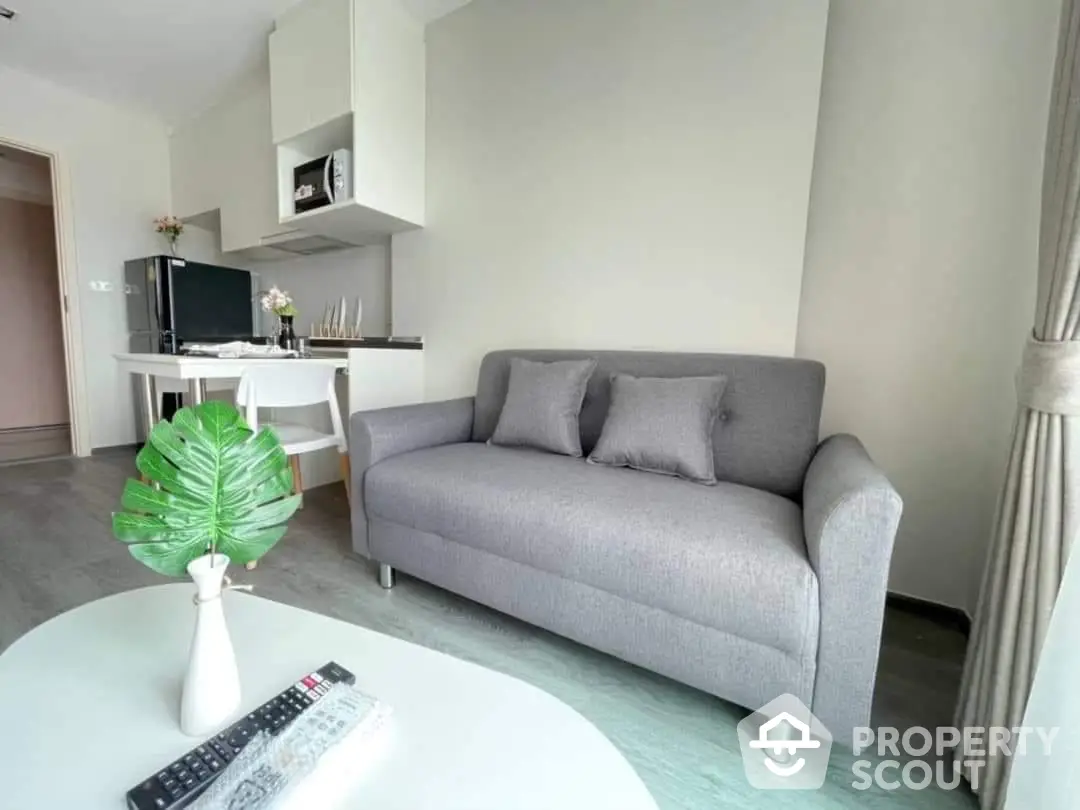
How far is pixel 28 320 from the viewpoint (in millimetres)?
4344

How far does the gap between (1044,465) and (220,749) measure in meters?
1.39

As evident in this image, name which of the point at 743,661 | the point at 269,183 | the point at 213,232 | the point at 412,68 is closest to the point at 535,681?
the point at 743,661

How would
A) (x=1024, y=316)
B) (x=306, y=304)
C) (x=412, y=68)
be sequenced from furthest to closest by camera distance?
(x=306, y=304)
(x=412, y=68)
(x=1024, y=316)

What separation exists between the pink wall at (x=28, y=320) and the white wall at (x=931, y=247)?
6151mm

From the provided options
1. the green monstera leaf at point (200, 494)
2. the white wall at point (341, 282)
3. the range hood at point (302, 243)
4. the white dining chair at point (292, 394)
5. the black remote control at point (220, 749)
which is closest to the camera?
the black remote control at point (220, 749)

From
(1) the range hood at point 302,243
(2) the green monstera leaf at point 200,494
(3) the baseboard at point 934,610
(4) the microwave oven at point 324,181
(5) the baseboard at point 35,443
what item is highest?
(4) the microwave oven at point 324,181

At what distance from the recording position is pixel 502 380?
208 centimetres

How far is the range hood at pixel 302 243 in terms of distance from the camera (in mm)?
2877

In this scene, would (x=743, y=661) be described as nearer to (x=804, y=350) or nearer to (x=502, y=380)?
(x=804, y=350)

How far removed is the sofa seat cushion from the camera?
942mm

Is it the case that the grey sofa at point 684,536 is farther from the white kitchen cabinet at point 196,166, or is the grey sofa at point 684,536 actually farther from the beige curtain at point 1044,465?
the white kitchen cabinet at point 196,166

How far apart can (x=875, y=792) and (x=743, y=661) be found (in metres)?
0.34

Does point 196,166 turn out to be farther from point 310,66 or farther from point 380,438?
point 380,438

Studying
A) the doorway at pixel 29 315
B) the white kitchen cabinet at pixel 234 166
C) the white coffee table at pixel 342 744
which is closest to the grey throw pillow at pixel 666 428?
the white coffee table at pixel 342 744
